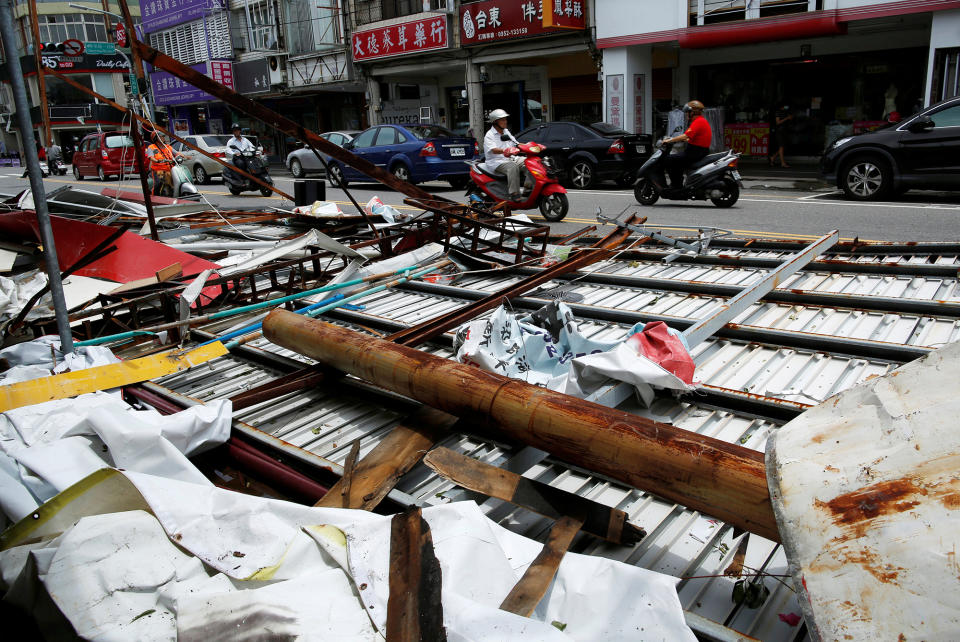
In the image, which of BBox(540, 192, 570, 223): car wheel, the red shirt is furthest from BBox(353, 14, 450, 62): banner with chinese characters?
BBox(540, 192, 570, 223): car wheel

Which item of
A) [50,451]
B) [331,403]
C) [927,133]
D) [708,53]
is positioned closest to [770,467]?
[331,403]

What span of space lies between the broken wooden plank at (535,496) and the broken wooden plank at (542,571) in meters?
0.05

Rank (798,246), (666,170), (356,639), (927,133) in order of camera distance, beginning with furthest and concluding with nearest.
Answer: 1. (666,170)
2. (927,133)
3. (798,246)
4. (356,639)

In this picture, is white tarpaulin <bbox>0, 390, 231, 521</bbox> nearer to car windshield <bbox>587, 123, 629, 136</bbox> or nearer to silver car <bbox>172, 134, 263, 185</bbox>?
car windshield <bbox>587, 123, 629, 136</bbox>

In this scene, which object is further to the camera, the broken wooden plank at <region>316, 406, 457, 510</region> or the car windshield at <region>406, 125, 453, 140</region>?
the car windshield at <region>406, 125, 453, 140</region>

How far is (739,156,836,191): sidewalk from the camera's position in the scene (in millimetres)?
14828

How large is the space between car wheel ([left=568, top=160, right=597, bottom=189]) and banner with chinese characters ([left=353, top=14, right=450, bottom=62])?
10320 millimetres

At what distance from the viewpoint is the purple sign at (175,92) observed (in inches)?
1351

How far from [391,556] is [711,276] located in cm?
407

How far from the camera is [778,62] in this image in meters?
19.4

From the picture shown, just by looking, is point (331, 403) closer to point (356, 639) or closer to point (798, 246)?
point (356, 639)

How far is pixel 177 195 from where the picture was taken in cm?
1470

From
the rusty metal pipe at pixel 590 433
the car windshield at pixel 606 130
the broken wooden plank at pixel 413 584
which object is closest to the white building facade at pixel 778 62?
the car windshield at pixel 606 130

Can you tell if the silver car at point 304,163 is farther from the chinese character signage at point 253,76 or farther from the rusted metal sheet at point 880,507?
the rusted metal sheet at point 880,507
